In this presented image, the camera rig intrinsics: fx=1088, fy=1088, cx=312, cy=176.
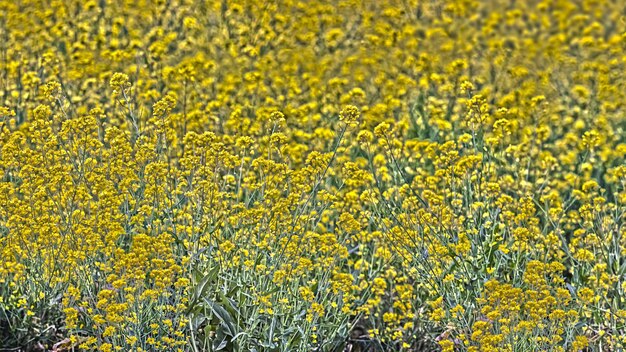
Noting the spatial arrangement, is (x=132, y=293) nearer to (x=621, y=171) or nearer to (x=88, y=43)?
(x=621, y=171)

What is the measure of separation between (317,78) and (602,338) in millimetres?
3136

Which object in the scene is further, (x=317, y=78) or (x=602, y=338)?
(x=317, y=78)

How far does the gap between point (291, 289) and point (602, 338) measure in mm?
1680

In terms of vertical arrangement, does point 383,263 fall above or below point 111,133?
below

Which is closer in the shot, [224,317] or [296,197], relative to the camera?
[224,317]

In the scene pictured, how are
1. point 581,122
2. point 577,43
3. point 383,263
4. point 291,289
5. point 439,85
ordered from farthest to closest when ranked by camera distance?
1. point 577,43
2. point 439,85
3. point 581,122
4. point 383,263
5. point 291,289

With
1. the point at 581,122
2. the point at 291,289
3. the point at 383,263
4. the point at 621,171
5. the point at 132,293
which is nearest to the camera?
the point at 132,293

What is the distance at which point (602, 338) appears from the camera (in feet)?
18.9

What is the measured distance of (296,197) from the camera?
217 inches

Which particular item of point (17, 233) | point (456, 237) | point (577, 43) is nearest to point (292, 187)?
point (456, 237)

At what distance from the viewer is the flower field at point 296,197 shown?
5348 millimetres

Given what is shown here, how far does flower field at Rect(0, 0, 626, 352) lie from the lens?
5348mm

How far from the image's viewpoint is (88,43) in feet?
28.6

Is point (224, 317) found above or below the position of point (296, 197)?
below
